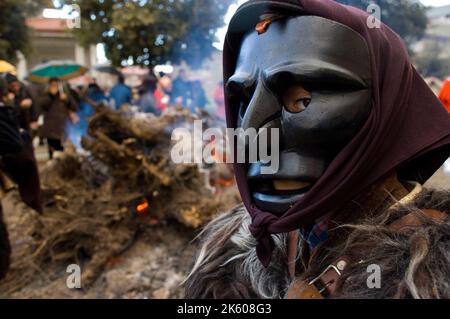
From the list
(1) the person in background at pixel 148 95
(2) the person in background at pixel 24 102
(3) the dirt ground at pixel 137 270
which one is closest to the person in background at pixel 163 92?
(1) the person in background at pixel 148 95

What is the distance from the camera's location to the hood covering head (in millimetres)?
1209

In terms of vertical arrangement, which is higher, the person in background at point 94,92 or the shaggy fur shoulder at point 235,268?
the shaggy fur shoulder at point 235,268

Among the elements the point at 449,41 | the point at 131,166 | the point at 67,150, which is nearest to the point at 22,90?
the point at 67,150

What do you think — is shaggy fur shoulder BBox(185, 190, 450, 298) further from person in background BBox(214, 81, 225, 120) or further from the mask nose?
person in background BBox(214, 81, 225, 120)

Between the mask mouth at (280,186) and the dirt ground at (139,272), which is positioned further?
the dirt ground at (139,272)

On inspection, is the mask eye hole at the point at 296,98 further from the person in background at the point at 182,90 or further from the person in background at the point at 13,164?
the person in background at the point at 182,90

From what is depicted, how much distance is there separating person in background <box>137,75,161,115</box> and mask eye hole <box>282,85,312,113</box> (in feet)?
24.3

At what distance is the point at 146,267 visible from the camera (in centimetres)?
429

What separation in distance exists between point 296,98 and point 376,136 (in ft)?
0.77

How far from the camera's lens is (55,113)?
749 cm

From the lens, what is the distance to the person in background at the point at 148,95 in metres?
8.81

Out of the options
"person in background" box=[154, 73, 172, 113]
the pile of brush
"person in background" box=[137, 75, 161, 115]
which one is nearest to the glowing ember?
the pile of brush

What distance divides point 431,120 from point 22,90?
7.08 meters

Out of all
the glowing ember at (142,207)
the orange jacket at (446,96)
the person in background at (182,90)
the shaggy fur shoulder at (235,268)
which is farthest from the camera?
the person in background at (182,90)
